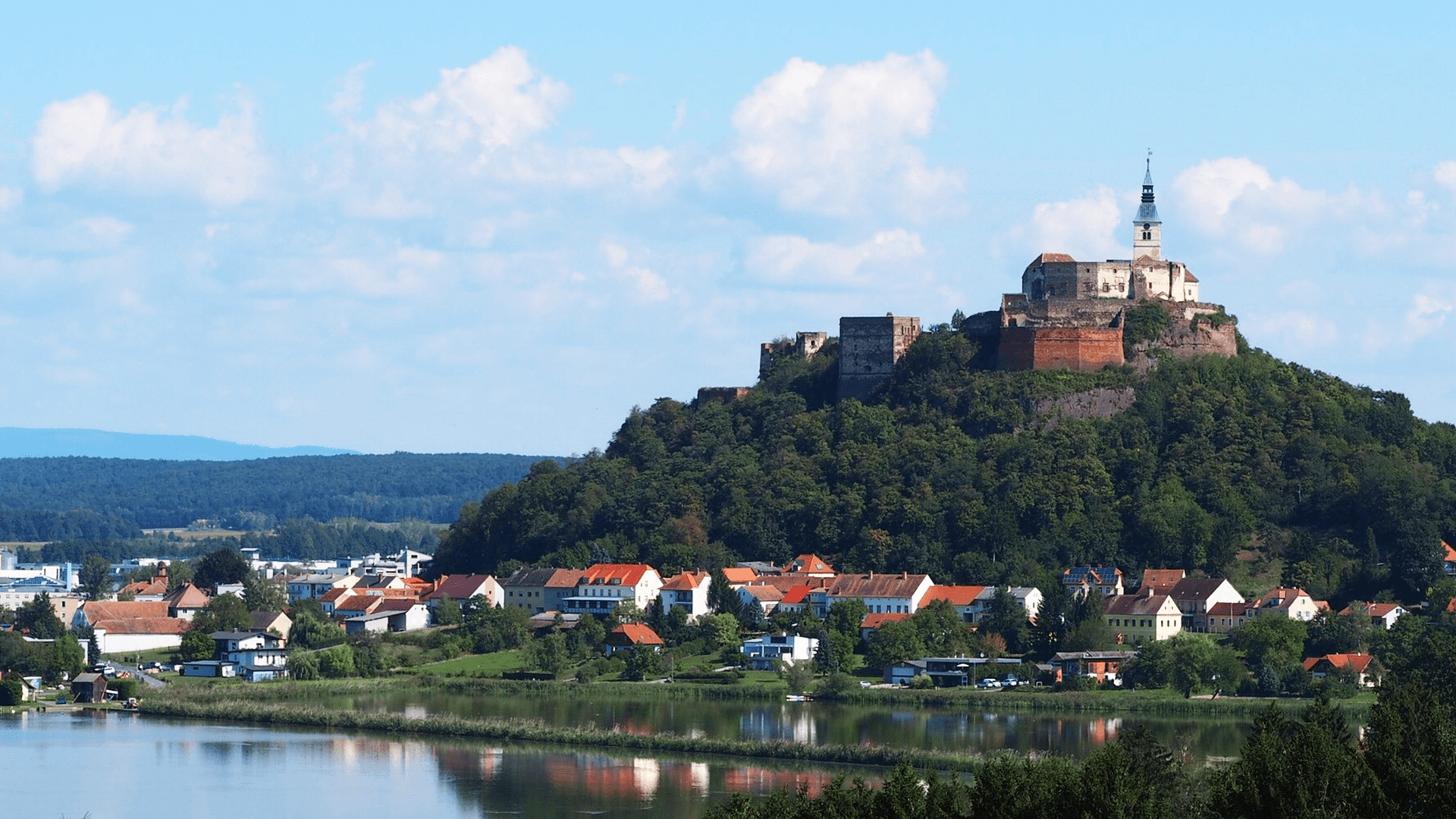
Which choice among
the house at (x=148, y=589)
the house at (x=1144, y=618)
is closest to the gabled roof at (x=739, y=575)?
the house at (x=1144, y=618)

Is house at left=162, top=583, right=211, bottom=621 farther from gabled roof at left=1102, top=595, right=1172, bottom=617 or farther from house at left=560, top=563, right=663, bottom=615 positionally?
gabled roof at left=1102, top=595, right=1172, bottom=617

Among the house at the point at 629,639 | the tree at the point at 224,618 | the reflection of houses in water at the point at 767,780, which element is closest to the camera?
the reflection of houses in water at the point at 767,780

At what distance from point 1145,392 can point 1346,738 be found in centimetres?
4538

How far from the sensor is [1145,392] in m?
77.9

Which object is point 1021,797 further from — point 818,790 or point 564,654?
point 564,654

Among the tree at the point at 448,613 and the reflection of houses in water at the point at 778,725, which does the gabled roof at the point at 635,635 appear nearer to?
the tree at the point at 448,613

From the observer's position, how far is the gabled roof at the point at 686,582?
70500 millimetres

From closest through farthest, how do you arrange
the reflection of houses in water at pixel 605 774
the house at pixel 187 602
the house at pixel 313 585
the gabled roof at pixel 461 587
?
the reflection of houses in water at pixel 605 774 < the gabled roof at pixel 461 587 < the house at pixel 187 602 < the house at pixel 313 585

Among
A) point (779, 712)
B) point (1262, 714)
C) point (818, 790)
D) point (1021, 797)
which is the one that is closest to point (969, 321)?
point (779, 712)

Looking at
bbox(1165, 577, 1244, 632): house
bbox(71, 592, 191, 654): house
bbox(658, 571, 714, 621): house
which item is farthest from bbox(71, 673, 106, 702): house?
bbox(1165, 577, 1244, 632): house

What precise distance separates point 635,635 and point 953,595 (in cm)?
925

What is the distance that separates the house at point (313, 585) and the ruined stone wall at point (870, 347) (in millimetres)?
19006

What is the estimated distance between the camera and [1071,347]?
79.0 m

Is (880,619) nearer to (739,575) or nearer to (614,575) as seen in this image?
(739,575)
